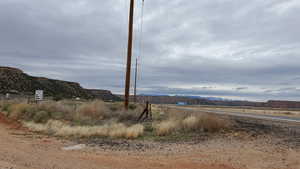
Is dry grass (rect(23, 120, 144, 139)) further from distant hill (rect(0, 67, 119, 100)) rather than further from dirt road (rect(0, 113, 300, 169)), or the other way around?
distant hill (rect(0, 67, 119, 100))

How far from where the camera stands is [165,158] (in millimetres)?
8789

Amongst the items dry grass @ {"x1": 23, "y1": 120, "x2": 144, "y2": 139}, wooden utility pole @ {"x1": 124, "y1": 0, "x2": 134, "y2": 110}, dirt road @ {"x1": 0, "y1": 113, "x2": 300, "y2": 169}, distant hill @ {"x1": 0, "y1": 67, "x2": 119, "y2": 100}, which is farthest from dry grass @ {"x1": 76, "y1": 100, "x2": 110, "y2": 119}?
distant hill @ {"x1": 0, "y1": 67, "x2": 119, "y2": 100}

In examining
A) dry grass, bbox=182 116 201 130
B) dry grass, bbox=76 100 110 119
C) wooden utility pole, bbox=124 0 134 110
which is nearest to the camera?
dry grass, bbox=182 116 201 130

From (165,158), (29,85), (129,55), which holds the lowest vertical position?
(165,158)

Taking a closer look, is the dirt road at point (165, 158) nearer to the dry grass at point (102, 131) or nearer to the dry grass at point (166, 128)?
the dry grass at point (102, 131)

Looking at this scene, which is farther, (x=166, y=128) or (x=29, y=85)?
(x=29, y=85)

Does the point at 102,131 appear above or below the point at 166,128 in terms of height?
below

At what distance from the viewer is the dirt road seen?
7.62 meters

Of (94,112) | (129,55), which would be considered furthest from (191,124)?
(129,55)

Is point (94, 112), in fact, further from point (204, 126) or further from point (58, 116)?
point (204, 126)

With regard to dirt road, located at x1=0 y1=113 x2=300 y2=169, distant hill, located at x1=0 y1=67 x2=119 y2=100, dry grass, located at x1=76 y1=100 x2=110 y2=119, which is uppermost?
distant hill, located at x1=0 y1=67 x2=119 y2=100

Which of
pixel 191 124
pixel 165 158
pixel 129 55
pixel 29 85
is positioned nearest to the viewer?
pixel 165 158

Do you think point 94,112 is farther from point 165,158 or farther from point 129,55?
point 165,158

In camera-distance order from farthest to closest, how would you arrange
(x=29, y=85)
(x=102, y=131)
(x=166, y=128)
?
(x=29, y=85), (x=166, y=128), (x=102, y=131)
